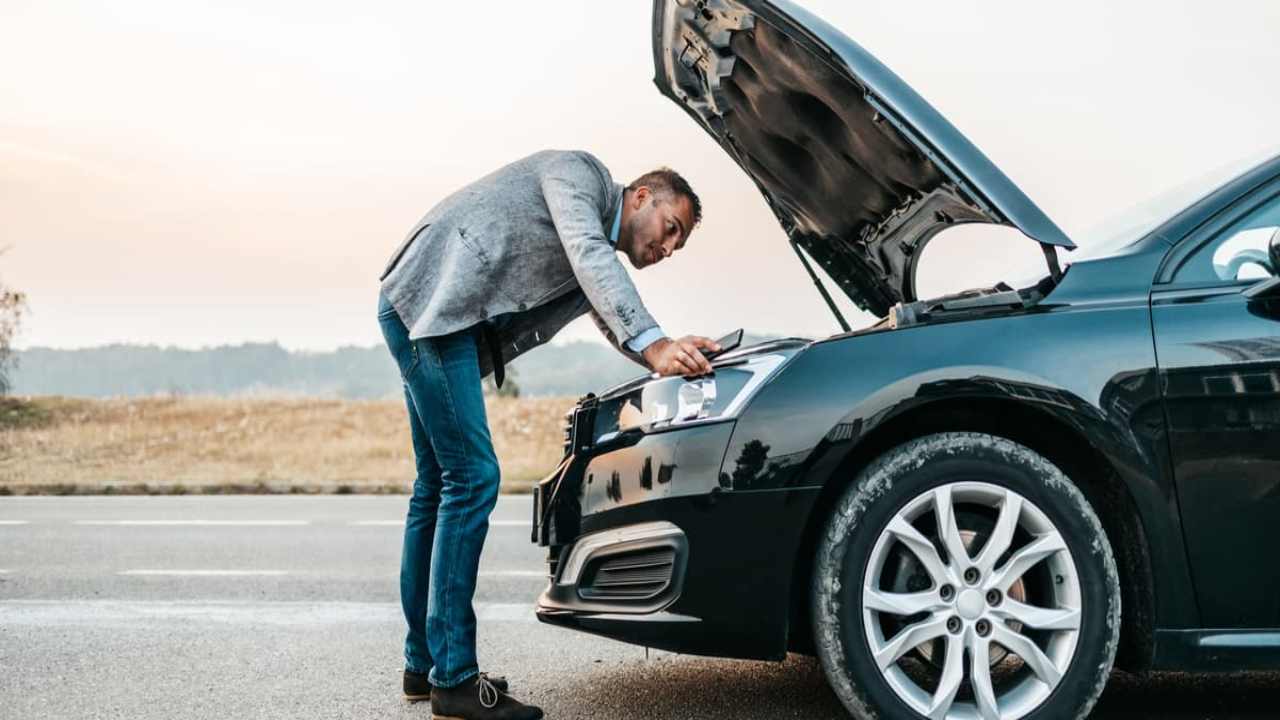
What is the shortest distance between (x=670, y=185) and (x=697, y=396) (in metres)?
0.72

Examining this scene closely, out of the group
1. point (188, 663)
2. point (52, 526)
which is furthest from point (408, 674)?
point (52, 526)

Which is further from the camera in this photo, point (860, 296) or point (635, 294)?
point (860, 296)

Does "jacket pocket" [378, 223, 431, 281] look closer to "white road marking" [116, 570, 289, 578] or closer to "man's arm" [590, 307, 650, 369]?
"man's arm" [590, 307, 650, 369]

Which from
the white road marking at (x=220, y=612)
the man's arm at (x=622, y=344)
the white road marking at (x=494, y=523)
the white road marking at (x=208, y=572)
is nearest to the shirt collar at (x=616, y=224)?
the man's arm at (x=622, y=344)

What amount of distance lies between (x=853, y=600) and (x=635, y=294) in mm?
990

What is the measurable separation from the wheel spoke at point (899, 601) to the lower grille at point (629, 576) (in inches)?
19.2

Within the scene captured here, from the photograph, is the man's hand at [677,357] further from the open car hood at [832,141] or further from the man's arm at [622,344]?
the open car hood at [832,141]

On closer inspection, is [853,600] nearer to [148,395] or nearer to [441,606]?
[441,606]

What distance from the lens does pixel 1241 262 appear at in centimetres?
299

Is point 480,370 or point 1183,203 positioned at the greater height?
point 1183,203

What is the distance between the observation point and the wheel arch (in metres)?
2.85

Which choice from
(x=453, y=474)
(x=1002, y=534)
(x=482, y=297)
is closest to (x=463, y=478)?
(x=453, y=474)

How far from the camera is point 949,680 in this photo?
2.78 metres

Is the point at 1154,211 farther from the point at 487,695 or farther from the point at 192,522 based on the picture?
the point at 192,522
